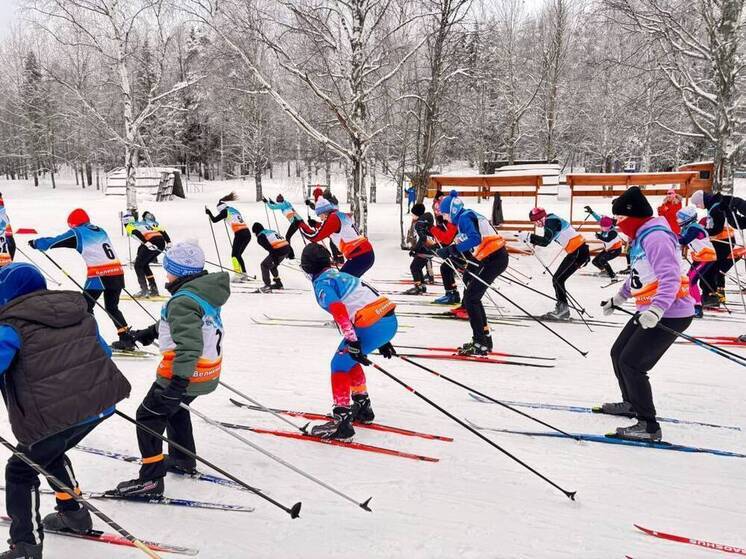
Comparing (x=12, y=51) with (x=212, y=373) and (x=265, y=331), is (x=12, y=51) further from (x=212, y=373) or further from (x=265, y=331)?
(x=212, y=373)

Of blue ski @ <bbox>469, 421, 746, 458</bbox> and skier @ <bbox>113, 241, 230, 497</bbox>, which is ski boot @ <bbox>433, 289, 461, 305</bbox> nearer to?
blue ski @ <bbox>469, 421, 746, 458</bbox>

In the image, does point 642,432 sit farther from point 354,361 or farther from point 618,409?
point 354,361

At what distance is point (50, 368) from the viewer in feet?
7.91

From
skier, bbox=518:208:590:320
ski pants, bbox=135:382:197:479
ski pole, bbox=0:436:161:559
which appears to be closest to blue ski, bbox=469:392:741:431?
ski pants, bbox=135:382:197:479

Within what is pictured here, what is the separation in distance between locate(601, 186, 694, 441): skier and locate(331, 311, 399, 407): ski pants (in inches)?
72.6

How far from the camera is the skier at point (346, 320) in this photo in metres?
3.85

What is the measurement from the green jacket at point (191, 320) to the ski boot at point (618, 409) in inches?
133

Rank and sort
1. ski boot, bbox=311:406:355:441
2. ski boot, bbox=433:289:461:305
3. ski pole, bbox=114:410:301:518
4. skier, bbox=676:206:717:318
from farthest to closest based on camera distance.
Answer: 1. ski boot, bbox=433:289:461:305
2. skier, bbox=676:206:717:318
3. ski boot, bbox=311:406:355:441
4. ski pole, bbox=114:410:301:518

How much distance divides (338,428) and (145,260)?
23.6 feet

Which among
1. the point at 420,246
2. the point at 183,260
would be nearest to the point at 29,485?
the point at 183,260

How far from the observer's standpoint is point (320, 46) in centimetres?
1337

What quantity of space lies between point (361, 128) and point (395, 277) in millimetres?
4233

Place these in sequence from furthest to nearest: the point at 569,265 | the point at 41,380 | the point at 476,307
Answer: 1. the point at 569,265
2. the point at 476,307
3. the point at 41,380

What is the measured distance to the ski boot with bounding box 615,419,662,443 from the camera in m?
4.04
